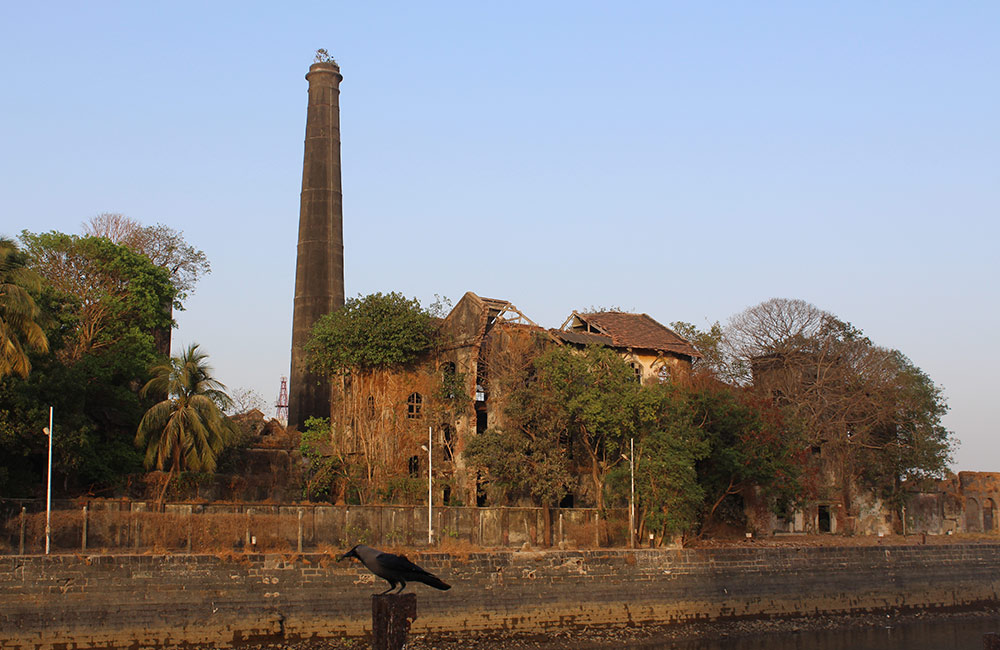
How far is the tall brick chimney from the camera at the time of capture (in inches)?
1838

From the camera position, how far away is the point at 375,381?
39094mm

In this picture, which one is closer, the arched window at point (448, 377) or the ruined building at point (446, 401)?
the ruined building at point (446, 401)

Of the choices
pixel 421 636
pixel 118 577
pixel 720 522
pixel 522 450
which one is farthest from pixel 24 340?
pixel 720 522

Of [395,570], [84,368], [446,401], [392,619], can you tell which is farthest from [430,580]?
[446,401]

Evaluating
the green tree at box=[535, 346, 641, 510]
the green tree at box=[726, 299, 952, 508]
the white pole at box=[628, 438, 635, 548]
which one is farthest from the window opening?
the white pole at box=[628, 438, 635, 548]

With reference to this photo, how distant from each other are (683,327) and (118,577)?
1310 inches

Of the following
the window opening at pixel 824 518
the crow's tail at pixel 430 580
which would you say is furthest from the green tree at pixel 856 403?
the crow's tail at pixel 430 580

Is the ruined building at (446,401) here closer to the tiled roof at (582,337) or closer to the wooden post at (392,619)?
the tiled roof at (582,337)

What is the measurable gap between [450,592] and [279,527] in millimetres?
5324

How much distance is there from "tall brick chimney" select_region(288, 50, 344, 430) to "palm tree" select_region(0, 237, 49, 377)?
21184 mm

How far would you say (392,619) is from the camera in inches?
331

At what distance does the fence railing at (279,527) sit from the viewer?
84.7ft

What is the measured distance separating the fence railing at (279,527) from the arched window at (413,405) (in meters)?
7.75

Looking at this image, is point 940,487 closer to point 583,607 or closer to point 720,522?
point 720,522
